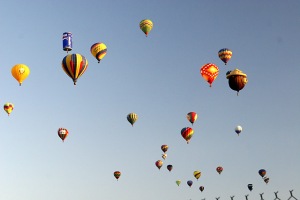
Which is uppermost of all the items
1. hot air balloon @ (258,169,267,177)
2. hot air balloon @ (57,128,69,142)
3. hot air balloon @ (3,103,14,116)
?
hot air balloon @ (3,103,14,116)

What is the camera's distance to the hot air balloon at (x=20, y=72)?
5969cm

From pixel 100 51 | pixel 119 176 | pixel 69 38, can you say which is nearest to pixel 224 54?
pixel 100 51

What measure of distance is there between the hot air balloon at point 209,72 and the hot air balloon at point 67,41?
695 inches

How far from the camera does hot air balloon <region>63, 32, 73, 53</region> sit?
174 ft

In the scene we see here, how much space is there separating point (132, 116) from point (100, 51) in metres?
16.8

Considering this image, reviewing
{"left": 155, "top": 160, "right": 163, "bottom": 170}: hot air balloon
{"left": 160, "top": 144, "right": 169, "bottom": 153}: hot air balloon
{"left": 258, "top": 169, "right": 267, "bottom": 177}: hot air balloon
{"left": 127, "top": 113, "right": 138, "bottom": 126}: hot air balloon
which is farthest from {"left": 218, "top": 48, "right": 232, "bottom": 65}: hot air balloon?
{"left": 258, "top": 169, "right": 267, "bottom": 177}: hot air balloon

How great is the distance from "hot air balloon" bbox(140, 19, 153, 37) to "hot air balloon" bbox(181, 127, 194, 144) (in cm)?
1806

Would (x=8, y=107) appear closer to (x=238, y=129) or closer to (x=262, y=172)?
(x=238, y=129)

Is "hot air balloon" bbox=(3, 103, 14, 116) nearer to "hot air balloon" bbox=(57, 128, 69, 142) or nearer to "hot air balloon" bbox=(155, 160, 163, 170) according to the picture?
"hot air balloon" bbox=(57, 128, 69, 142)

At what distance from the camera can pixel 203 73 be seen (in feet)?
189

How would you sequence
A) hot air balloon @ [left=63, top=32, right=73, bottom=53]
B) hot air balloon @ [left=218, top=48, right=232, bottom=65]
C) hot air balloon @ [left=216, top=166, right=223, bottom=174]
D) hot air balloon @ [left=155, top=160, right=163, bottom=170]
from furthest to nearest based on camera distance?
hot air balloon @ [left=216, top=166, right=223, bottom=174] < hot air balloon @ [left=155, top=160, right=163, bottom=170] < hot air balloon @ [left=218, top=48, right=232, bottom=65] < hot air balloon @ [left=63, top=32, right=73, bottom=53]

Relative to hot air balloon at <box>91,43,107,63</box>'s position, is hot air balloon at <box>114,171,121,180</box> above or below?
below

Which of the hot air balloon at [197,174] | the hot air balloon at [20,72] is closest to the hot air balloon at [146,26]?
the hot air balloon at [20,72]

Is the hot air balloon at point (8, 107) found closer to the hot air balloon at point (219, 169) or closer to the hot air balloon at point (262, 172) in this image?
the hot air balloon at point (219, 169)
